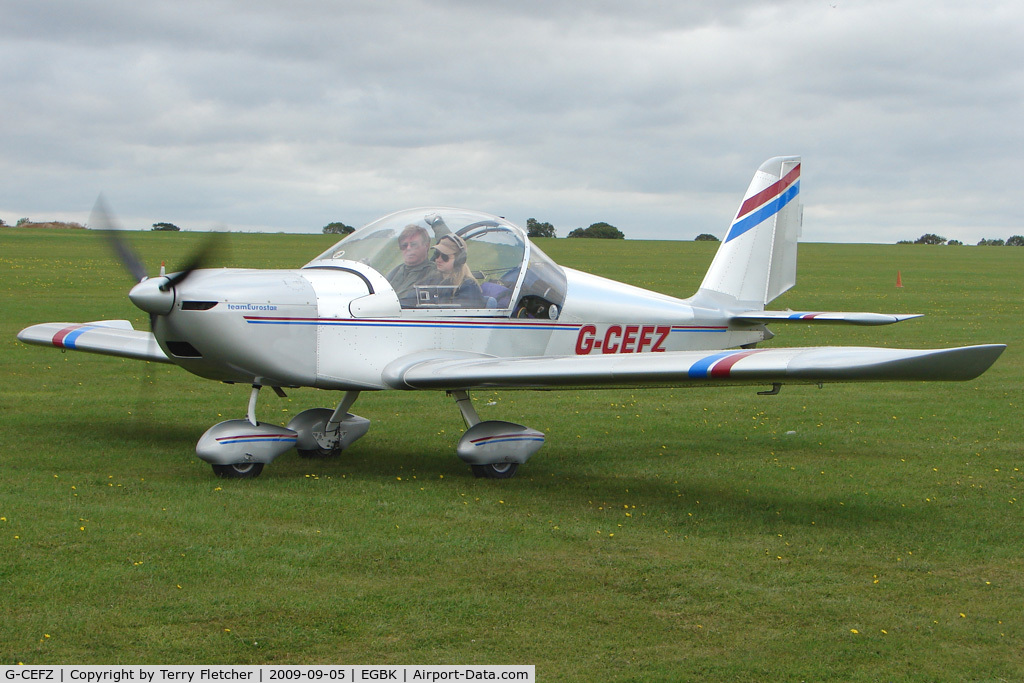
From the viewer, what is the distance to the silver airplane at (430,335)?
7531 millimetres

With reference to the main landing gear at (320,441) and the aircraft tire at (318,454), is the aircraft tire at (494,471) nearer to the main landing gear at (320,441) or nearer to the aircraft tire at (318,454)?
the main landing gear at (320,441)

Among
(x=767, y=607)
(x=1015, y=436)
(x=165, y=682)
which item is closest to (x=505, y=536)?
(x=767, y=607)

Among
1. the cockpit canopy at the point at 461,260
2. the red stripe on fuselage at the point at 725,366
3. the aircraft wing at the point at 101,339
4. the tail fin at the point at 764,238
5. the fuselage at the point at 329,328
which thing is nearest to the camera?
the red stripe on fuselage at the point at 725,366

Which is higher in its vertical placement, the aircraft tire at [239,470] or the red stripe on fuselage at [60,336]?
the red stripe on fuselage at [60,336]

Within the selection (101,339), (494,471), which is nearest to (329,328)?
(494,471)

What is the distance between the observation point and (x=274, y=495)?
750cm

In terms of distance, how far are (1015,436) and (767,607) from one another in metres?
6.36

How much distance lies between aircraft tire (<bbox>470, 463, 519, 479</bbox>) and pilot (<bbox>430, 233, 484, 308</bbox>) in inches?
55.1

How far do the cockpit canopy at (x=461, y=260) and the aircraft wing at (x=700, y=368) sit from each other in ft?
1.69

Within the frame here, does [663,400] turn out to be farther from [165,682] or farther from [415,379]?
[165,682]

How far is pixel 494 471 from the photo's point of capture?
8.49m

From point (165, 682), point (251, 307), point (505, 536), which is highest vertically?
point (251, 307)

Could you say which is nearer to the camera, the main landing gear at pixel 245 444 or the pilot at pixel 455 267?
the main landing gear at pixel 245 444

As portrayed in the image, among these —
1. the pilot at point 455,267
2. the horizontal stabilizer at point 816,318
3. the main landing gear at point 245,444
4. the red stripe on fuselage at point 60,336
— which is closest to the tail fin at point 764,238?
the horizontal stabilizer at point 816,318
